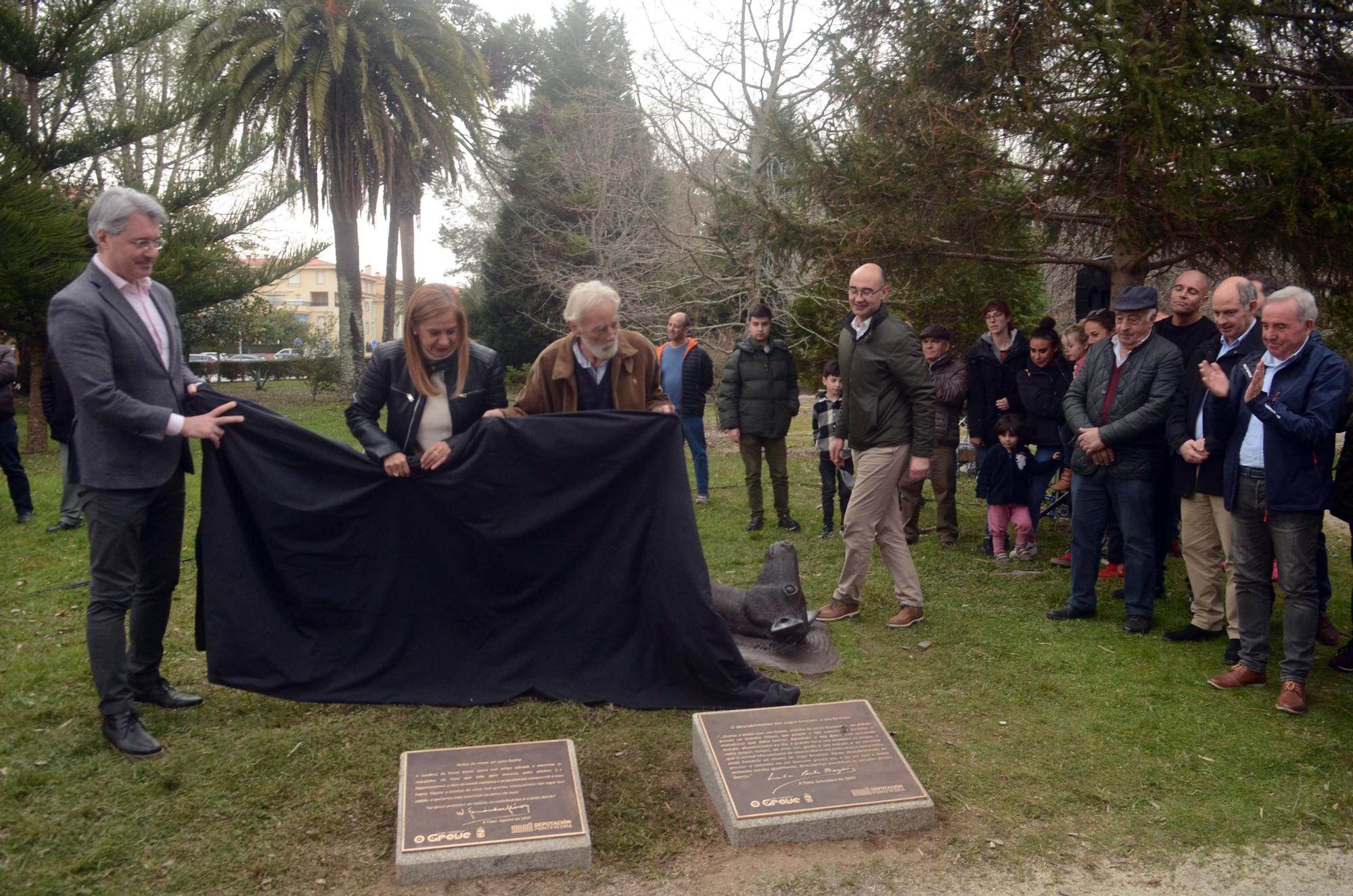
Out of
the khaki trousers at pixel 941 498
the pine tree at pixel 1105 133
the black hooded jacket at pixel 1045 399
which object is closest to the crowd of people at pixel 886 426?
the black hooded jacket at pixel 1045 399

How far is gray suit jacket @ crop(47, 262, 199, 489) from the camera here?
3.79 m

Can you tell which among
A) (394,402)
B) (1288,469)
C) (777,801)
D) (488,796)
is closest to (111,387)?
(394,402)

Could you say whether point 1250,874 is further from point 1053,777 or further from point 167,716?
point 167,716

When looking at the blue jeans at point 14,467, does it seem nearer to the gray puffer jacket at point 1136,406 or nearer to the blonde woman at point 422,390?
the blonde woman at point 422,390

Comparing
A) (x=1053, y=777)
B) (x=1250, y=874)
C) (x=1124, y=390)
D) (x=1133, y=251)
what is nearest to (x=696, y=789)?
(x=1053, y=777)

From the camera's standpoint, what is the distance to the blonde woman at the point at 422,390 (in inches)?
175

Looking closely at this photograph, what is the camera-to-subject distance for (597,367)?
4.91m

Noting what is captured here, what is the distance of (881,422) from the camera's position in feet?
18.9

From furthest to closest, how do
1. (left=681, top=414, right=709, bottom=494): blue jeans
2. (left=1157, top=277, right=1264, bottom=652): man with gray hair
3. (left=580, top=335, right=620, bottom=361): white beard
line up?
1. (left=681, top=414, right=709, bottom=494): blue jeans
2. (left=1157, top=277, right=1264, bottom=652): man with gray hair
3. (left=580, top=335, right=620, bottom=361): white beard

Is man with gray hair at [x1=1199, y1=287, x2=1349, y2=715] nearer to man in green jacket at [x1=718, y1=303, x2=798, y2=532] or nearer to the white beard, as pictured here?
the white beard

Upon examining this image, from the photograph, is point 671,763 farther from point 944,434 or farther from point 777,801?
point 944,434

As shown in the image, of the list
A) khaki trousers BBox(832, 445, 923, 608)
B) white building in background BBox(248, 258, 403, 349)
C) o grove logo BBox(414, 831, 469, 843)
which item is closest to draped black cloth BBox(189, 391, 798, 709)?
o grove logo BBox(414, 831, 469, 843)

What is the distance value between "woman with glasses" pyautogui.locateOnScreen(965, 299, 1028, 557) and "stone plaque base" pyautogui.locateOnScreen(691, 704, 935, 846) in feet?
15.8

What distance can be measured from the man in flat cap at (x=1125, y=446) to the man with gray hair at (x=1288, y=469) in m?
0.87
